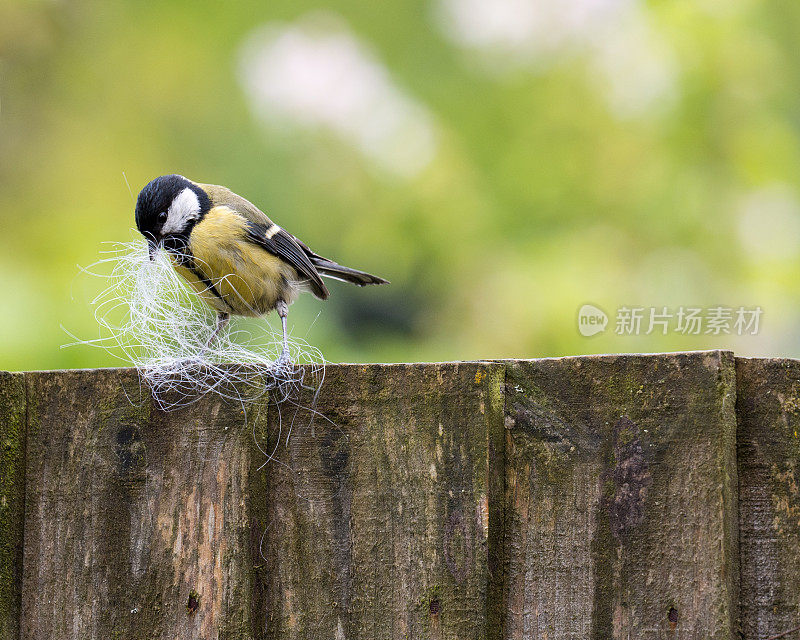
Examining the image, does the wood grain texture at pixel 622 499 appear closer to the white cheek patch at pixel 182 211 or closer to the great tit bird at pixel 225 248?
the great tit bird at pixel 225 248

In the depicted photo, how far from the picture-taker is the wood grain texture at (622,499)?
1284 millimetres

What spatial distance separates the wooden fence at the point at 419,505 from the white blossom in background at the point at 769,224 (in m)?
3.07

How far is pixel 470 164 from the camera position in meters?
4.33

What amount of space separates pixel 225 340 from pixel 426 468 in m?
0.61

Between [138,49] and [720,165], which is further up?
[138,49]

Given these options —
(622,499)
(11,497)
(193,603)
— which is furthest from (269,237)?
(622,499)

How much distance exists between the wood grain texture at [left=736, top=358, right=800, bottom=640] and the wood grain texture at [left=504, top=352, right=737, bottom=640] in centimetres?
3

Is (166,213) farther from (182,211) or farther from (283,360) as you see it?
(283,360)

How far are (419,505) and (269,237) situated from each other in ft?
5.43

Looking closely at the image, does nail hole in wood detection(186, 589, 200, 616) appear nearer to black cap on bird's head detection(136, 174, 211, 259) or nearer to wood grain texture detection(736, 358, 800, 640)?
wood grain texture detection(736, 358, 800, 640)

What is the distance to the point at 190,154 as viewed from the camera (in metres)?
4.50

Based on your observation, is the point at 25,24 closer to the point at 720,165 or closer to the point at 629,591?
the point at 720,165

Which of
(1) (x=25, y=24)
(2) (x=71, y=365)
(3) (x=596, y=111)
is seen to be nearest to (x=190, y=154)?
(1) (x=25, y=24)

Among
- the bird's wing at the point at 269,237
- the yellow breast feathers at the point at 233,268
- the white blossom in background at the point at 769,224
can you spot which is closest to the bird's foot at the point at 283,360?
the yellow breast feathers at the point at 233,268
